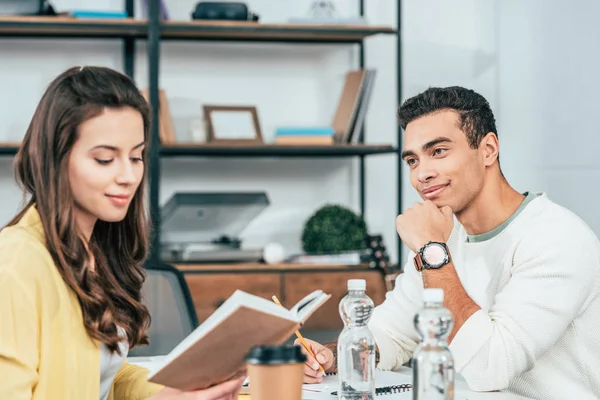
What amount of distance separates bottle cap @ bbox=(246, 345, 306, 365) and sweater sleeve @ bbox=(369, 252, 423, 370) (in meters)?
0.94

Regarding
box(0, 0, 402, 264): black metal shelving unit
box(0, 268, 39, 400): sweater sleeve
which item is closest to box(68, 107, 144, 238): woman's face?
box(0, 268, 39, 400): sweater sleeve

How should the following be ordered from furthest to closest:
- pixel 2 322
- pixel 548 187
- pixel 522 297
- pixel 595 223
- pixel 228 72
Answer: pixel 228 72, pixel 548 187, pixel 595 223, pixel 522 297, pixel 2 322

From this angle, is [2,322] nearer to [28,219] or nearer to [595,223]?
[28,219]

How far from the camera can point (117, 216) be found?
4.93 ft

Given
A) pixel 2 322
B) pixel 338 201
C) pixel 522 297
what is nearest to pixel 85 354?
pixel 2 322

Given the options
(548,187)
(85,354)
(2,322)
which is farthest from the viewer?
(548,187)

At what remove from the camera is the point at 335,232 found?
3.88 m

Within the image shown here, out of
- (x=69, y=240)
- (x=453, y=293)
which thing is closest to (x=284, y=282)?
(x=453, y=293)

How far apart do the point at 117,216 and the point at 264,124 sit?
2.73 metres

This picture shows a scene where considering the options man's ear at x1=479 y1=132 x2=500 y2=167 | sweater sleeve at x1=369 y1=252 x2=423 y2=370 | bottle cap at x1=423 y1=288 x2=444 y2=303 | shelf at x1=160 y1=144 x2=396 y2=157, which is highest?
man's ear at x1=479 y1=132 x2=500 y2=167

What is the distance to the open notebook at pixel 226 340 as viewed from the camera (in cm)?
115

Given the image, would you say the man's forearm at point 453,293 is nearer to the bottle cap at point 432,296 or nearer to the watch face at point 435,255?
the watch face at point 435,255

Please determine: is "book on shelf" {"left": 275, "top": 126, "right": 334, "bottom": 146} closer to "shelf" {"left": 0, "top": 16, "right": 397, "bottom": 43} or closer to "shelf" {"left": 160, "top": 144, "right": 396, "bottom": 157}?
"shelf" {"left": 160, "top": 144, "right": 396, "bottom": 157}

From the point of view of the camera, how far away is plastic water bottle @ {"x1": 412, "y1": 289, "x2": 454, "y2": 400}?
1217 millimetres
